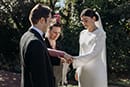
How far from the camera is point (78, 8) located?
1541 centimetres

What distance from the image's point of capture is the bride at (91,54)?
6090mm

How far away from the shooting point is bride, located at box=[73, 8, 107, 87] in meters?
6.09

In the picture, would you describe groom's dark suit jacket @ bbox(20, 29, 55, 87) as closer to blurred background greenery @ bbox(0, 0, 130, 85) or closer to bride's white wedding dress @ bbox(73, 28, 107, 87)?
bride's white wedding dress @ bbox(73, 28, 107, 87)

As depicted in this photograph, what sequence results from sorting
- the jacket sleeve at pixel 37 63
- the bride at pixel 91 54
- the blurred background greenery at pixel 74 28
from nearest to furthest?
the jacket sleeve at pixel 37 63
the bride at pixel 91 54
the blurred background greenery at pixel 74 28

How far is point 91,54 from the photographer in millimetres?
6133

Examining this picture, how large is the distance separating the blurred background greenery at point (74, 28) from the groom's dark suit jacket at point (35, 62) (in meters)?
10.7

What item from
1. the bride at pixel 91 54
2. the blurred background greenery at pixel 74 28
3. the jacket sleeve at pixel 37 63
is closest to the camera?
the jacket sleeve at pixel 37 63

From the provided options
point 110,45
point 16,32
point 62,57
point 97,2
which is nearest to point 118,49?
point 110,45

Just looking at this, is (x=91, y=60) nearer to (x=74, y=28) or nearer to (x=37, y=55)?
(x=37, y=55)

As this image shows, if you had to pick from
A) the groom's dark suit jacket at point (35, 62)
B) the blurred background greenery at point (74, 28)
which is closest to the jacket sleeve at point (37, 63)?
the groom's dark suit jacket at point (35, 62)

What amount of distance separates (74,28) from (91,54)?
29.4 ft

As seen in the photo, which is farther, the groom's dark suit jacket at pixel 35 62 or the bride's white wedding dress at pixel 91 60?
the bride's white wedding dress at pixel 91 60

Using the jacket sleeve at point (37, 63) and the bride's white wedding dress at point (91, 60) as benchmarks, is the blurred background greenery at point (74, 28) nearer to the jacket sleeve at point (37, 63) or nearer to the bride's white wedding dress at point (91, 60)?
the bride's white wedding dress at point (91, 60)

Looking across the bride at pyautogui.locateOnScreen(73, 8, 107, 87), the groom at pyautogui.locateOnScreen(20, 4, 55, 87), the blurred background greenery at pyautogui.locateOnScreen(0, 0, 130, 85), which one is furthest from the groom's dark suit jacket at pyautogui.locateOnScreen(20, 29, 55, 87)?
the blurred background greenery at pyautogui.locateOnScreen(0, 0, 130, 85)
